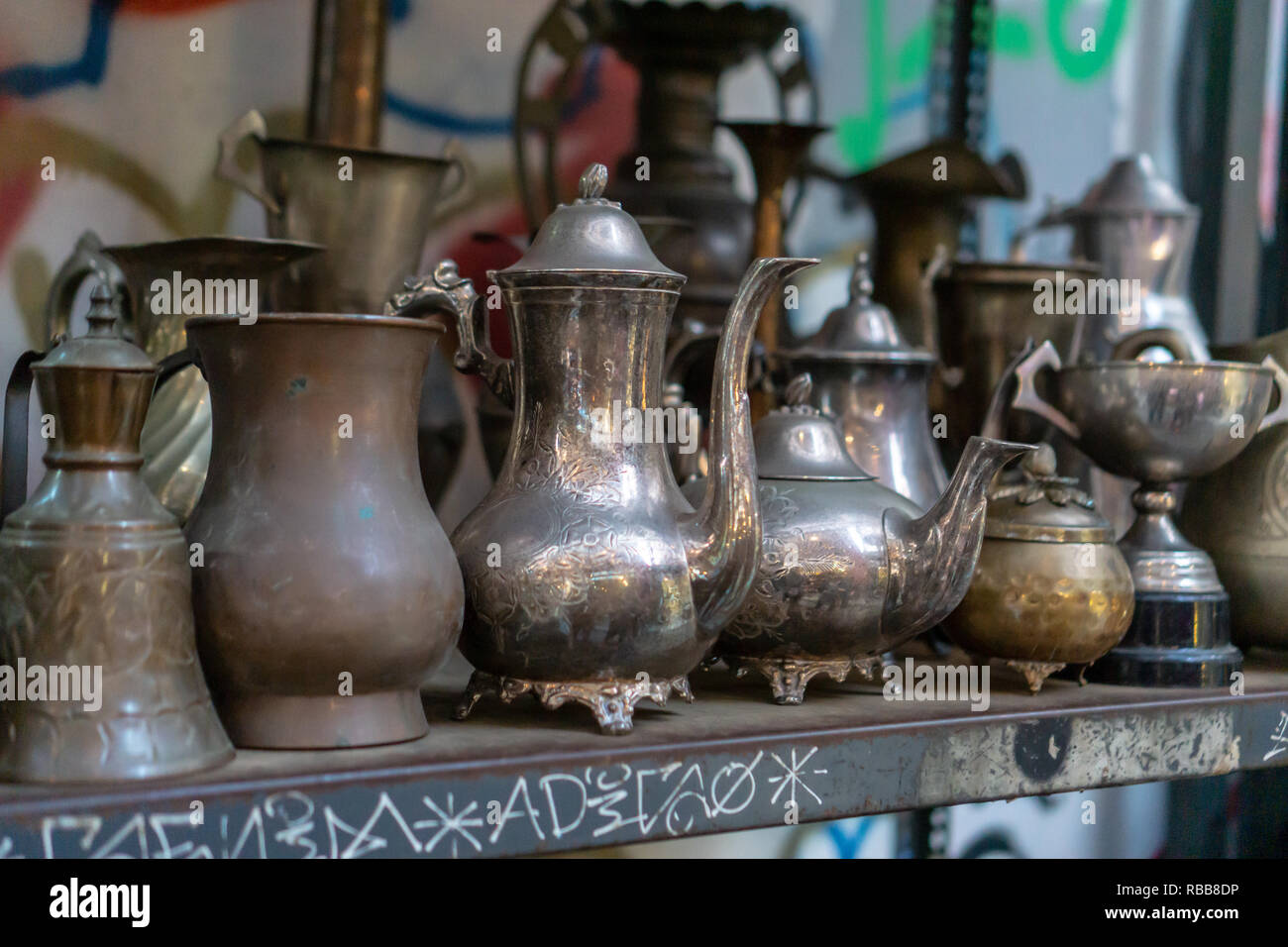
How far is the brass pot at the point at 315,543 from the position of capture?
1.05 m

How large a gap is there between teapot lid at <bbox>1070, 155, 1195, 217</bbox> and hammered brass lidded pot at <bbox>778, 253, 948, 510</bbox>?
0.49 metres

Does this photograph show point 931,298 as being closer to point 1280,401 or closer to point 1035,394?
point 1035,394

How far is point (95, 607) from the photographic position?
100 centimetres

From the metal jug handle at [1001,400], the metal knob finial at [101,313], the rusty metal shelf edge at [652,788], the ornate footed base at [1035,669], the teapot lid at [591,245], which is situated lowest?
the rusty metal shelf edge at [652,788]

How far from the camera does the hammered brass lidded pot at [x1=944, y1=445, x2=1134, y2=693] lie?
1.38 meters

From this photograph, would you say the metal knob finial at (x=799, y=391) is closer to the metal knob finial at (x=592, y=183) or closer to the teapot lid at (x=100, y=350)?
the metal knob finial at (x=592, y=183)

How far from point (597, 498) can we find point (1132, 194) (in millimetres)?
1018

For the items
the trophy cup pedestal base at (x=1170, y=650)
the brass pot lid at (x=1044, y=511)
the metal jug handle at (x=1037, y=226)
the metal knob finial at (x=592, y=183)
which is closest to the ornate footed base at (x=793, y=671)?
the brass pot lid at (x=1044, y=511)

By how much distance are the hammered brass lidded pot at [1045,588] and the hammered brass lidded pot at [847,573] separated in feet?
0.30

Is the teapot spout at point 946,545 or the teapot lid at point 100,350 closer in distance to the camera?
the teapot lid at point 100,350

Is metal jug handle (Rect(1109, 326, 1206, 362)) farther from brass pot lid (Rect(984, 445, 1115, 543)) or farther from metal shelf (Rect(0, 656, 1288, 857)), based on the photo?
metal shelf (Rect(0, 656, 1288, 857))
